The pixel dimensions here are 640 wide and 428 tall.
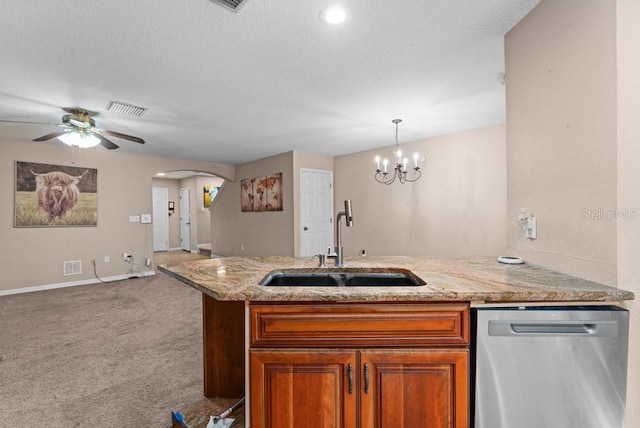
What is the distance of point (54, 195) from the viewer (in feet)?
15.5

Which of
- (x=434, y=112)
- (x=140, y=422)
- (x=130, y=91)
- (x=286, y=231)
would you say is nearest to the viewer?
(x=140, y=422)

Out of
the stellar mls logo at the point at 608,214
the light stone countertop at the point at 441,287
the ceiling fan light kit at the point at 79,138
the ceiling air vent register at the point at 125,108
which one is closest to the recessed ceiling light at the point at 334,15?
the light stone countertop at the point at 441,287

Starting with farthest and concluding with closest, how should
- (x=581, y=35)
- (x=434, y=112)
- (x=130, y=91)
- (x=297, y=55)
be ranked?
(x=434, y=112) → (x=130, y=91) → (x=297, y=55) → (x=581, y=35)

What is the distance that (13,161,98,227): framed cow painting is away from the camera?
177 inches

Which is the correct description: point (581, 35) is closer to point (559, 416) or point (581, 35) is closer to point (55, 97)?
point (559, 416)

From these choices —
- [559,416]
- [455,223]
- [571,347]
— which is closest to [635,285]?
[571,347]

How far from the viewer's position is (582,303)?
116cm

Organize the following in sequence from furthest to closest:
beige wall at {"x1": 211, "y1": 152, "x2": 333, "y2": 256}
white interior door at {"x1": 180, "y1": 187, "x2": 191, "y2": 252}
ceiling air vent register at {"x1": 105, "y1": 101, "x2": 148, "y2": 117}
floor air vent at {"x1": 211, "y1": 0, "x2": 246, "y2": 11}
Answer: white interior door at {"x1": 180, "y1": 187, "x2": 191, "y2": 252}
beige wall at {"x1": 211, "y1": 152, "x2": 333, "y2": 256}
ceiling air vent register at {"x1": 105, "y1": 101, "x2": 148, "y2": 117}
floor air vent at {"x1": 211, "y1": 0, "x2": 246, "y2": 11}

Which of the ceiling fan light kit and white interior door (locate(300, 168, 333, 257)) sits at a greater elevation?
the ceiling fan light kit

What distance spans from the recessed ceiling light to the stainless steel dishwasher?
173 centimetres

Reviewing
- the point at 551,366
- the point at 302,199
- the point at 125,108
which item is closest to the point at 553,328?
the point at 551,366

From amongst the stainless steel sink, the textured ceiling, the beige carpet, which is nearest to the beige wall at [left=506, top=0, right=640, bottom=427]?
the textured ceiling

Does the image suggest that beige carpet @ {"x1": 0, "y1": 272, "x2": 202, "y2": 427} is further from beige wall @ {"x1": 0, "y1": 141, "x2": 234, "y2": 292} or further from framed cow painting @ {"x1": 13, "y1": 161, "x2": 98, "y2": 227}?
framed cow painting @ {"x1": 13, "y1": 161, "x2": 98, "y2": 227}

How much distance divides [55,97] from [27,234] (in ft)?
9.73
